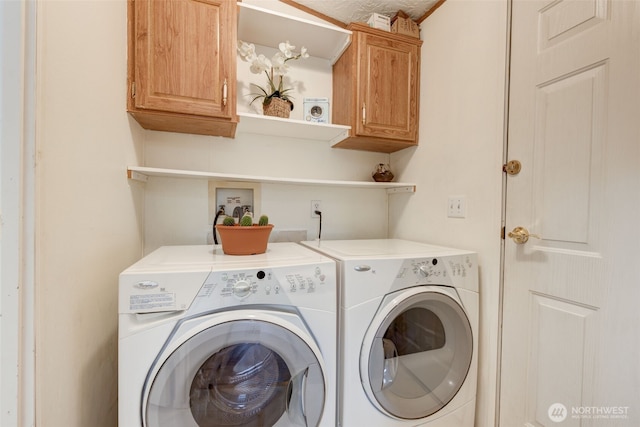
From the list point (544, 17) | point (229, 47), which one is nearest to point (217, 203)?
point (229, 47)

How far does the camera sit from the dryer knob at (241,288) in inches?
34.7

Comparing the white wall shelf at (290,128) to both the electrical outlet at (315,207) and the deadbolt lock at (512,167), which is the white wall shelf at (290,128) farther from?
the deadbolt lock at (512,167)

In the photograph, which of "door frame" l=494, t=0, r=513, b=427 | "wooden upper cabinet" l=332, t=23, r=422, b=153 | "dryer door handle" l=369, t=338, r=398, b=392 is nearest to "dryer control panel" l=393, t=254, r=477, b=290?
"door frame" l=494, t=0, r=513, b=427

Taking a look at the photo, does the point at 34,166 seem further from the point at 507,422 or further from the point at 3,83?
the point at 507,422

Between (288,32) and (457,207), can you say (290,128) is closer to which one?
(288,32)

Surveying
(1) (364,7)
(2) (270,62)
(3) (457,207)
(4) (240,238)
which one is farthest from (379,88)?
(4) (240,238)

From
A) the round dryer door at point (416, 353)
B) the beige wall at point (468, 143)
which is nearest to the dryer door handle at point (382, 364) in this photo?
the round dryer door at point (416, 353)

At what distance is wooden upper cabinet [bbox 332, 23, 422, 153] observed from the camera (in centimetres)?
158

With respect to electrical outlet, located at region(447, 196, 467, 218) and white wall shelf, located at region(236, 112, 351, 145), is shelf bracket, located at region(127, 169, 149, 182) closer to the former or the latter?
white wall shelf, located at region(236, 112, 351, 145)

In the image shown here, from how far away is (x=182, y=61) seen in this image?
4.11ft

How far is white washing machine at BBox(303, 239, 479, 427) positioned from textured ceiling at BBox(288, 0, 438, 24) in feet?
4.92

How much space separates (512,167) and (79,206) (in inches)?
65.1

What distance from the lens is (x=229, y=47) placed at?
1.31m

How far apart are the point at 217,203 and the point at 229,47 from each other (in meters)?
0.84
